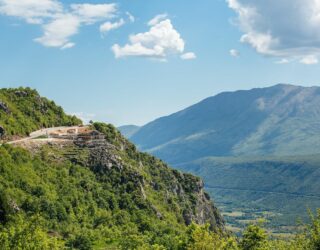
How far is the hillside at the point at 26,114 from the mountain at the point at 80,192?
34 cm

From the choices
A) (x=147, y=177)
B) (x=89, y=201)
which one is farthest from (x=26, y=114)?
(x=89, y=201)

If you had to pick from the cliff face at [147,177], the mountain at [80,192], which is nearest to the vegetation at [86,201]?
the mountain at [80,192]

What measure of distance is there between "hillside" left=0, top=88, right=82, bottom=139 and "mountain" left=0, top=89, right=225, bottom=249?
13.4 inches

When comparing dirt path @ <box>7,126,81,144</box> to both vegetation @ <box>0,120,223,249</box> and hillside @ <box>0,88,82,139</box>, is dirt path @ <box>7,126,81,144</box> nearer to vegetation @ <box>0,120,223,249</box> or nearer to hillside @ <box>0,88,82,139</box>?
hillside @ <box>0,88,82,139</box>

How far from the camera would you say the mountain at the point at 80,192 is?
297 feet

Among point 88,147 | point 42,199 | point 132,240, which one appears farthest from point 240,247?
point 88,147

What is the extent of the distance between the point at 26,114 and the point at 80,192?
43275 millimetres

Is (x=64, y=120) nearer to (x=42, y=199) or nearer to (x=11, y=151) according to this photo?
(x=11, y=151)

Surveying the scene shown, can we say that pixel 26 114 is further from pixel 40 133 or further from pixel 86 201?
pixel 86 201

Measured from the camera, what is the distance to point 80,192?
374ft

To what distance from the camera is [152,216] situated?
12356cm

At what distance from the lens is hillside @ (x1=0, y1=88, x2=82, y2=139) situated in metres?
133

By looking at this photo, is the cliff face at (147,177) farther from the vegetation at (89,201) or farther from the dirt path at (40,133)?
the dirt path at (40,133)

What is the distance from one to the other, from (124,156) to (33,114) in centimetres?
3009
